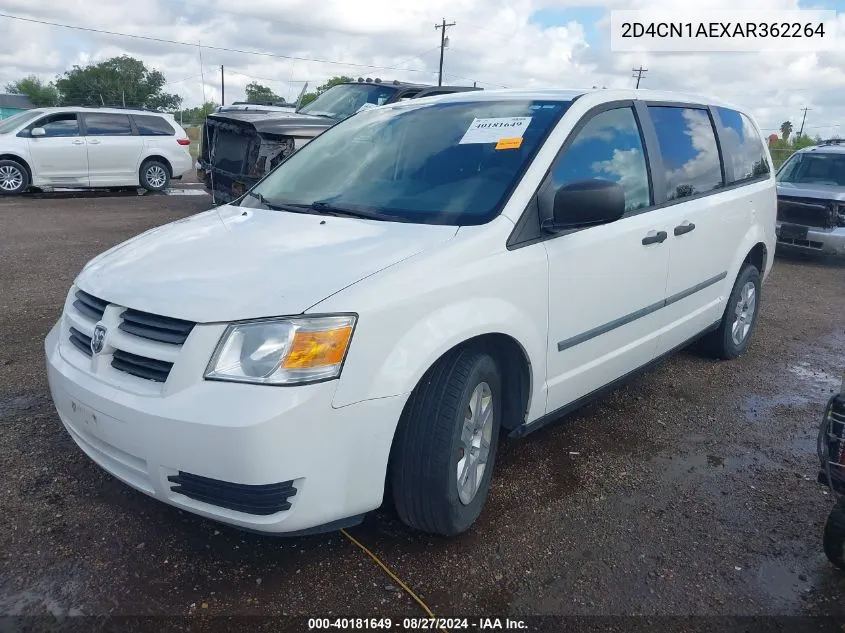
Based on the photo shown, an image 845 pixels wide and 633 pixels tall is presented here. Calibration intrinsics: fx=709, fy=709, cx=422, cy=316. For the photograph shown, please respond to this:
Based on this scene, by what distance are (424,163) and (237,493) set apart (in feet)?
5.73

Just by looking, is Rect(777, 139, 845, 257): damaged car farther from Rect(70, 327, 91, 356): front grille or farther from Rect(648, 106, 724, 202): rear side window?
Rect(70, 327, 91, 356): front grille

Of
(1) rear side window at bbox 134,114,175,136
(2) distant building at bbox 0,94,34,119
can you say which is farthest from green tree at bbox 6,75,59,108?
(1) rear side window at bbox 134,114,175,136

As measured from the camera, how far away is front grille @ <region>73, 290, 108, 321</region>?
2654mm

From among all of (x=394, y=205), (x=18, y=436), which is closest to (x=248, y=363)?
(x=394, y=205)

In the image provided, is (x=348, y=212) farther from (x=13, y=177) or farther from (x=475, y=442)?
(x=13, y=177)

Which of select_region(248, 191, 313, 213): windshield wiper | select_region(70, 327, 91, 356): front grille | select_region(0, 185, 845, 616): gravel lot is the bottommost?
select_region(0, 185, 845, 616): gravel lot

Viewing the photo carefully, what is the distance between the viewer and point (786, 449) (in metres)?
3.78

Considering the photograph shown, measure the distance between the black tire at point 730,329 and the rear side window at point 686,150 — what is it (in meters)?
0.81

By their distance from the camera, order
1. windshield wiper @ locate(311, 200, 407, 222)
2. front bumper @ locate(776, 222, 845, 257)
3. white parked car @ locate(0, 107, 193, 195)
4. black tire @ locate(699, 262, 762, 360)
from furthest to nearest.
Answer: white parked car @ locate(0, 107, 193, 195) → front bumper @ locate(776, 222, 845, 257) → black tire @ locate(699, 262, 762, 360) → windshield wiper @ locate(311, 200, 407, 222)

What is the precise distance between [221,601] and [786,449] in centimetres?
296

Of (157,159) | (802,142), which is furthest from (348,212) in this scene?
(802,142)

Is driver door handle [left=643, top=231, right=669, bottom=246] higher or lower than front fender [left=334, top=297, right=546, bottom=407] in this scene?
higher

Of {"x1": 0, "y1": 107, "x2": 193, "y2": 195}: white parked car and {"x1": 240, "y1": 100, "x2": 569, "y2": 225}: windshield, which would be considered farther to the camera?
{"x1": 0, "y1": 107, "x2": 193, "y2": 195}: white parked car

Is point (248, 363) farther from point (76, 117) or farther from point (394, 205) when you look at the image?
point (76, 117)
